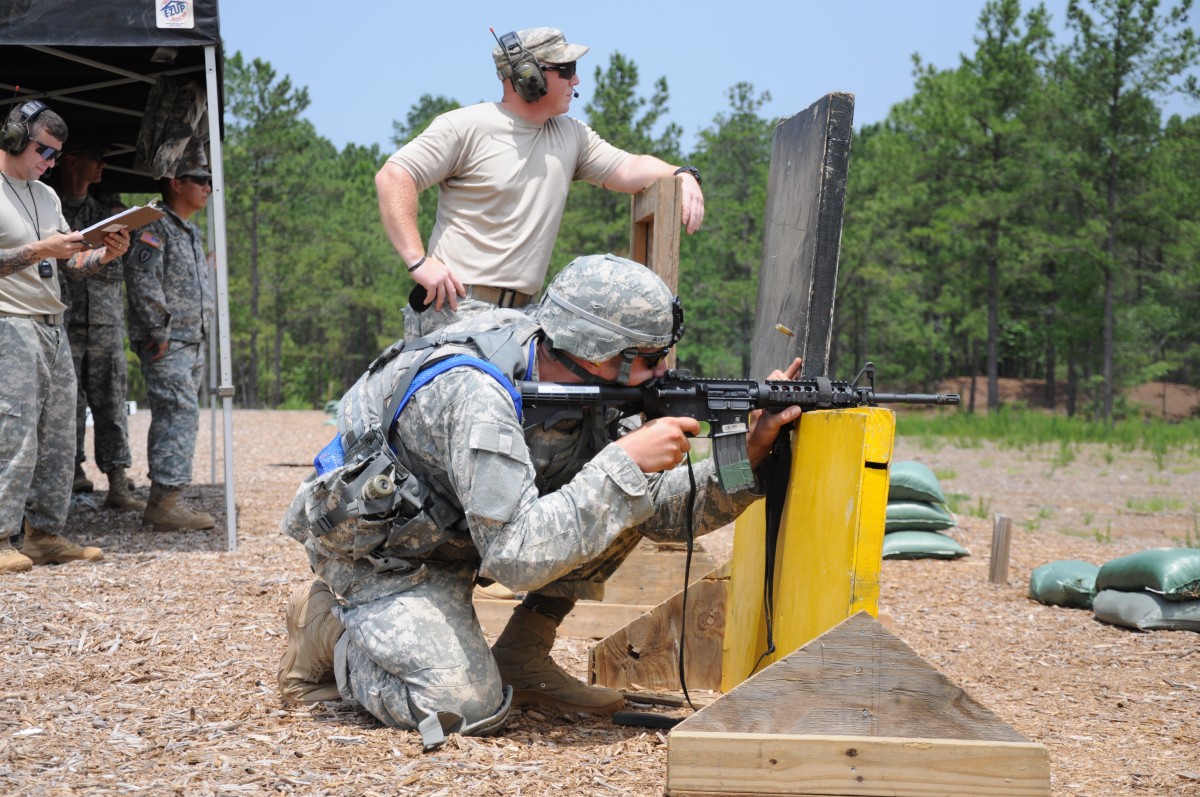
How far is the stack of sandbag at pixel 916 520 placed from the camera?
24.4ft

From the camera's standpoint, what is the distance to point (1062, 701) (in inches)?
166

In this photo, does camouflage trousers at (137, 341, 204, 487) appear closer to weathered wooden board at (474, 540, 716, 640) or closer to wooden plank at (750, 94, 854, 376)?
weathered wooden board at (474, 540, 716, 640)

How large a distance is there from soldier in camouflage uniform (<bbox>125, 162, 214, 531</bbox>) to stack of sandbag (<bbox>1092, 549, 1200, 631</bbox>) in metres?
5.44

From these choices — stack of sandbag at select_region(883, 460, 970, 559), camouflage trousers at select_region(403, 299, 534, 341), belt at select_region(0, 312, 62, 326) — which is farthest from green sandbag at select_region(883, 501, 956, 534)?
belt at select_region(0, 312, 62, 326)

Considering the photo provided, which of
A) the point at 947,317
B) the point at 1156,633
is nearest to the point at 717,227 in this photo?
the point at 947,317

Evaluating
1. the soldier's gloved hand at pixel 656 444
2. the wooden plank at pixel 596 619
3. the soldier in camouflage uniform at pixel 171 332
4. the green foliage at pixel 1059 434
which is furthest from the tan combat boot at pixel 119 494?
the green foliage at pixel 1059 434

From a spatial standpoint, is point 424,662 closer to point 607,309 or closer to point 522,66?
point 607,309

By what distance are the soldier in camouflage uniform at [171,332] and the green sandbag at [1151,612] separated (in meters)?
5.41

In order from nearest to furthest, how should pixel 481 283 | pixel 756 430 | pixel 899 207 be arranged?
pixel 756 430 → pixel 481 283 → pixel 899 207

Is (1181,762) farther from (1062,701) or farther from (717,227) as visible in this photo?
(717,227)

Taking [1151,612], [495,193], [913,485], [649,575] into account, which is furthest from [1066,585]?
[495,193]

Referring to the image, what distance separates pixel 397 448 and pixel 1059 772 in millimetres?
2183

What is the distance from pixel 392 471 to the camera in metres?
3.23

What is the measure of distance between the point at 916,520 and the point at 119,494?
5.67 metres
